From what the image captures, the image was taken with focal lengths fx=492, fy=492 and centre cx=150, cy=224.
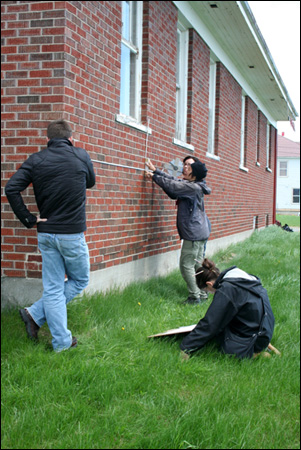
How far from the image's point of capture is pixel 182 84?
907 centimetres

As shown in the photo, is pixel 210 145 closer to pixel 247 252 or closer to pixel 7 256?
pixel 247 252

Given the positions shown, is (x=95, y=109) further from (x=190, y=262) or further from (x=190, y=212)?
(x=190, y=262)

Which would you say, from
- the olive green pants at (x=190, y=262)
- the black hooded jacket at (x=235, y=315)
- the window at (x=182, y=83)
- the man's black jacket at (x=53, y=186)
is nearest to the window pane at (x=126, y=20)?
the window at (x=182, y=83)

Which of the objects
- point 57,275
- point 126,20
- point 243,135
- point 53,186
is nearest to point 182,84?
point 126,20

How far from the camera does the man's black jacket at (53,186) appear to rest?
4.04m

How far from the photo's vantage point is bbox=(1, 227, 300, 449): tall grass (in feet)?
9.23

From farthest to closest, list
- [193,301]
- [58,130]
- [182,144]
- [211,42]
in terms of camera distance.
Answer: [211,42] < [182,144] < [193,301] < [58,130]

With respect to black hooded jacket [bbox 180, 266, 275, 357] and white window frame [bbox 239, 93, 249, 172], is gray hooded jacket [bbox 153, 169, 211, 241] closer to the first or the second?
black hooded jacket [bbox 180, 266, 275, 357]

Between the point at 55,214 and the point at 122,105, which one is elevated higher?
the point at 122,105

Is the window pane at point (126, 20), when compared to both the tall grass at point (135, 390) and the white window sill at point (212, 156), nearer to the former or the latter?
the tall grass at point (135, 390)

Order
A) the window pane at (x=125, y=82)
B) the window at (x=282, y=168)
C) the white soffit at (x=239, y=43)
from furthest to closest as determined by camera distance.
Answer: the window at (x=282, y=168) < the white soffit at (x=239, y=43) < the window pane at (x=125, y=82)

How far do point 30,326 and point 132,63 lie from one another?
427 cm

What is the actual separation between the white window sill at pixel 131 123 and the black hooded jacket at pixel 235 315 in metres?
2.76

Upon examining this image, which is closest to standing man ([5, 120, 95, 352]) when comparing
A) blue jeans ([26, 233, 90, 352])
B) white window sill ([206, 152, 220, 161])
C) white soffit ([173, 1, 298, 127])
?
blue jeans ([26, 233, 90, 352])
